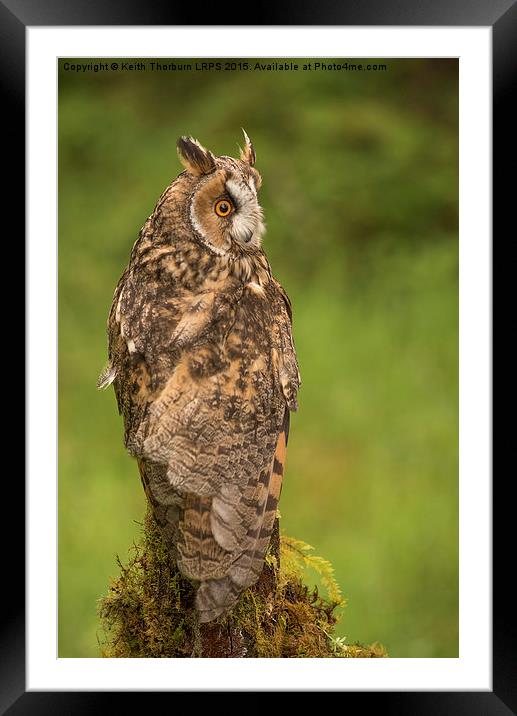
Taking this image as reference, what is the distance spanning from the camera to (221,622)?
6.86 feet

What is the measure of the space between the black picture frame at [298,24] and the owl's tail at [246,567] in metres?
0.27

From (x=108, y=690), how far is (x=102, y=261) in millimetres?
1632

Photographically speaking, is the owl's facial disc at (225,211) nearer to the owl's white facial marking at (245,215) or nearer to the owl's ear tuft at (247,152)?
the owl's white facial marking at (245,215)

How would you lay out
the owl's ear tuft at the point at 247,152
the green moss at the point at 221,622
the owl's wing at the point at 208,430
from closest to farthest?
the owl's wing at the point at 208,430
the green moss at the point at 221,622
the owl's ear tuft at the point at 247,152

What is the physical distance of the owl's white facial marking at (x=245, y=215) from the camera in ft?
6.76

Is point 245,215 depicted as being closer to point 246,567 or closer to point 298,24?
point 298,24

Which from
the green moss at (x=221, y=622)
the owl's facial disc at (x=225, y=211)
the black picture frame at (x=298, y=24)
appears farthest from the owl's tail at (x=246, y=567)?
the owl's facial disc at (x=225, y=211)

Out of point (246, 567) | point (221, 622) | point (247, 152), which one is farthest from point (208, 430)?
point (247, 152)

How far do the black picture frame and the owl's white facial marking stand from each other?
16.1 inches

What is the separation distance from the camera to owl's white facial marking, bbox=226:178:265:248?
206 cm
